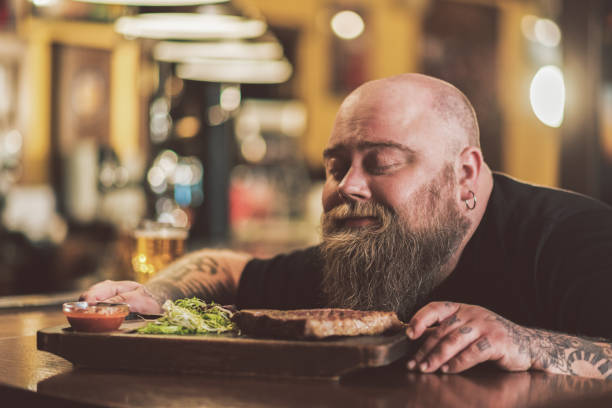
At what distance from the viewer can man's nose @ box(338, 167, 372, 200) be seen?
1.77 meters

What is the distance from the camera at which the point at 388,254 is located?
5.95 feet

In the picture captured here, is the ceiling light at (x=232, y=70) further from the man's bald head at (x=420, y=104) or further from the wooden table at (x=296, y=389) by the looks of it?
the wooden table at (x=296, y=389)

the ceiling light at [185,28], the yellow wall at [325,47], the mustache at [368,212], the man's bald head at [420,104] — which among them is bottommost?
the mustache at [368,212]

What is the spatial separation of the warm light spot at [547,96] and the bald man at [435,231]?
6.69 meters

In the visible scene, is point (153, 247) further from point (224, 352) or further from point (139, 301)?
point (224, 352)

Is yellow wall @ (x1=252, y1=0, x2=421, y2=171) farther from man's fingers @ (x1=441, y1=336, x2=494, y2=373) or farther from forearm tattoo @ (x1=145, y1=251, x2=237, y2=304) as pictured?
man's fingers @ (x1=441, y1=336, x2=494, y2=373)

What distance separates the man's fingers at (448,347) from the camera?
1.31m

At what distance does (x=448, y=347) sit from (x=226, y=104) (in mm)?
4937

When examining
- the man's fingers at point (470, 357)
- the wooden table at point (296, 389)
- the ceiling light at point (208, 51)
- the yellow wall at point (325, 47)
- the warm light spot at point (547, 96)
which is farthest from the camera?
the yellow wall at point (325, 47)

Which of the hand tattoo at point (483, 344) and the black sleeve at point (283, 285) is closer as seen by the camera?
the hand tattoo at point (483, 344)

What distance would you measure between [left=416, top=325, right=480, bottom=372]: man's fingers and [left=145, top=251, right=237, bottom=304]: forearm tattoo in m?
0.72

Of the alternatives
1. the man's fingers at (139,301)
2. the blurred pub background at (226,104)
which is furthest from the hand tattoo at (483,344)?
the blurred pub background at (226,104)

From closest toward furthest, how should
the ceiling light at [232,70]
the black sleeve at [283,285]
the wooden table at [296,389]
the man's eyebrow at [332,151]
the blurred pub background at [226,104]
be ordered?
the wooden table at [296,389]
the man's eyebrow at [332,151]
the black sleeve at [283,285]
the blurred pub background at [226,104]
the ceiling light at [232,70]

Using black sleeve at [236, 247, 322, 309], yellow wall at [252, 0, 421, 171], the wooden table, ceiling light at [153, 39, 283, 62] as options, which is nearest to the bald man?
black sleeve at [236, 247, 322, 309]
